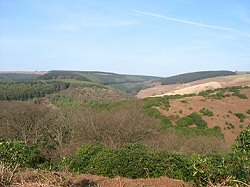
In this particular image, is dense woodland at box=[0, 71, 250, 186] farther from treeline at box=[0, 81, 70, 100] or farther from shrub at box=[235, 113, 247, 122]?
treeline at box=[0, 81, 70, 100]

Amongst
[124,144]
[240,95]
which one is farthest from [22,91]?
[124,144]

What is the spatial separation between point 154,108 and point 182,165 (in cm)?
1679

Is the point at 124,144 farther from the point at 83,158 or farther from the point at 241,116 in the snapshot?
the point at 241,116

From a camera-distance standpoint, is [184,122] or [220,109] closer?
[184,122]

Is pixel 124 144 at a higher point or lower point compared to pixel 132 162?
lower

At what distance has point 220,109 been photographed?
31.9m

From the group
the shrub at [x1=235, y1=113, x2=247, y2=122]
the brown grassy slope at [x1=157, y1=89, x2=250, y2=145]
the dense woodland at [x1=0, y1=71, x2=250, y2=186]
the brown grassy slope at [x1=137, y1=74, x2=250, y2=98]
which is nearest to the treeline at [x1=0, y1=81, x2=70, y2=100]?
the dense woodland at [x1=0, y1=71, x2=250, y2=186]

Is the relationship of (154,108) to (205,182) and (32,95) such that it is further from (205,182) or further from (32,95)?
(32,95)

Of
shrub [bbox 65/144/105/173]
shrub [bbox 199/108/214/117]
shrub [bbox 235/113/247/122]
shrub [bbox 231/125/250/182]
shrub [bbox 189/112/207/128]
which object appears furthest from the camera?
shrub [bbox 199/108/214/117]

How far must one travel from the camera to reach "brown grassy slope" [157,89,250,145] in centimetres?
Answer: 2827

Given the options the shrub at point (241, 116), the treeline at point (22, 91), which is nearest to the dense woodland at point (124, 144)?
the shrub at point (241, 116)

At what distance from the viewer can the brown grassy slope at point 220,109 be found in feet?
92.7

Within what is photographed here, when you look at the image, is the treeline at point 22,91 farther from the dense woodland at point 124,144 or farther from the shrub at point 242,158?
the shrub at point 242,158

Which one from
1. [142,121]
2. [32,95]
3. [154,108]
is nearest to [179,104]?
[154,108]
